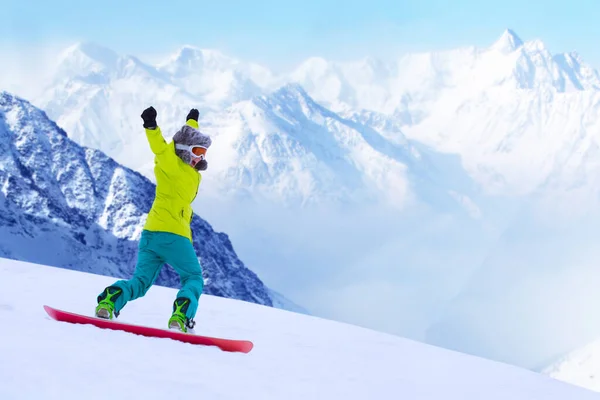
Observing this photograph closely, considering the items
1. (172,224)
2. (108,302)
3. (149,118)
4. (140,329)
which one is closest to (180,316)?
(140,329)

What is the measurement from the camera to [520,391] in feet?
25.0

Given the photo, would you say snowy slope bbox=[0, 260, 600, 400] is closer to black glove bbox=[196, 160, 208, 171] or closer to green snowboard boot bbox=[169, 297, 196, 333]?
green snowboard boot bbox=[169, 297, 196, 333]

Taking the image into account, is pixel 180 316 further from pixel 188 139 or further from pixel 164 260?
pixel 188 139

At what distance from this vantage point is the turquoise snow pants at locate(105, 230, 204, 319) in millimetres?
7633

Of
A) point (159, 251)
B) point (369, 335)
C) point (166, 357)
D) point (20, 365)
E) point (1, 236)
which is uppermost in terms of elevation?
point (1, 236)

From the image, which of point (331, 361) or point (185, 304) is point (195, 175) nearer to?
point (185, 304)

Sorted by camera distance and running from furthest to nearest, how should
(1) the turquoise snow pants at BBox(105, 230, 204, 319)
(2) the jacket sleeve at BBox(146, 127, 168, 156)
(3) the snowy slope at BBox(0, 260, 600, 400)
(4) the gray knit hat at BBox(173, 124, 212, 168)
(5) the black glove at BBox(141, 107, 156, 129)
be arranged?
1. (4) the gray knit hat at BBox(173, 124, 212, 168)
2. (1) the turquoise snow pants at BBox(105, 230, 204, 319)
3. (2) the jacket sleeve at BBox(146, 127, 168, 156)
4. (5) the black glove at BBox(141, 107, 156, 129)
5. (3) the snowy slope at BBox(0, 260, 600, 400)

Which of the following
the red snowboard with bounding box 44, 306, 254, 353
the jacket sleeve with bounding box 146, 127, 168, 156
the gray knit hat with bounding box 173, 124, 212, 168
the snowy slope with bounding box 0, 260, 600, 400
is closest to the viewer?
the snowy slope with bounding box 0, 260, 600, 400

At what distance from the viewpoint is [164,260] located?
7.83 meters

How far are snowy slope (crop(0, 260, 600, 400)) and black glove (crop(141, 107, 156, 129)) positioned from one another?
2.04m

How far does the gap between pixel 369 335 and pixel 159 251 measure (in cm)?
398

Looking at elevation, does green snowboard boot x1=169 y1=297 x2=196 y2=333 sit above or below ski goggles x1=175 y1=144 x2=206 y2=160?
below

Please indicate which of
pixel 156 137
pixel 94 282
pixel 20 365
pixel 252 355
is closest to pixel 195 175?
pixel 156 137

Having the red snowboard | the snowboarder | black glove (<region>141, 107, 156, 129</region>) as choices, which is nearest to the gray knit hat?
the snowboarder
